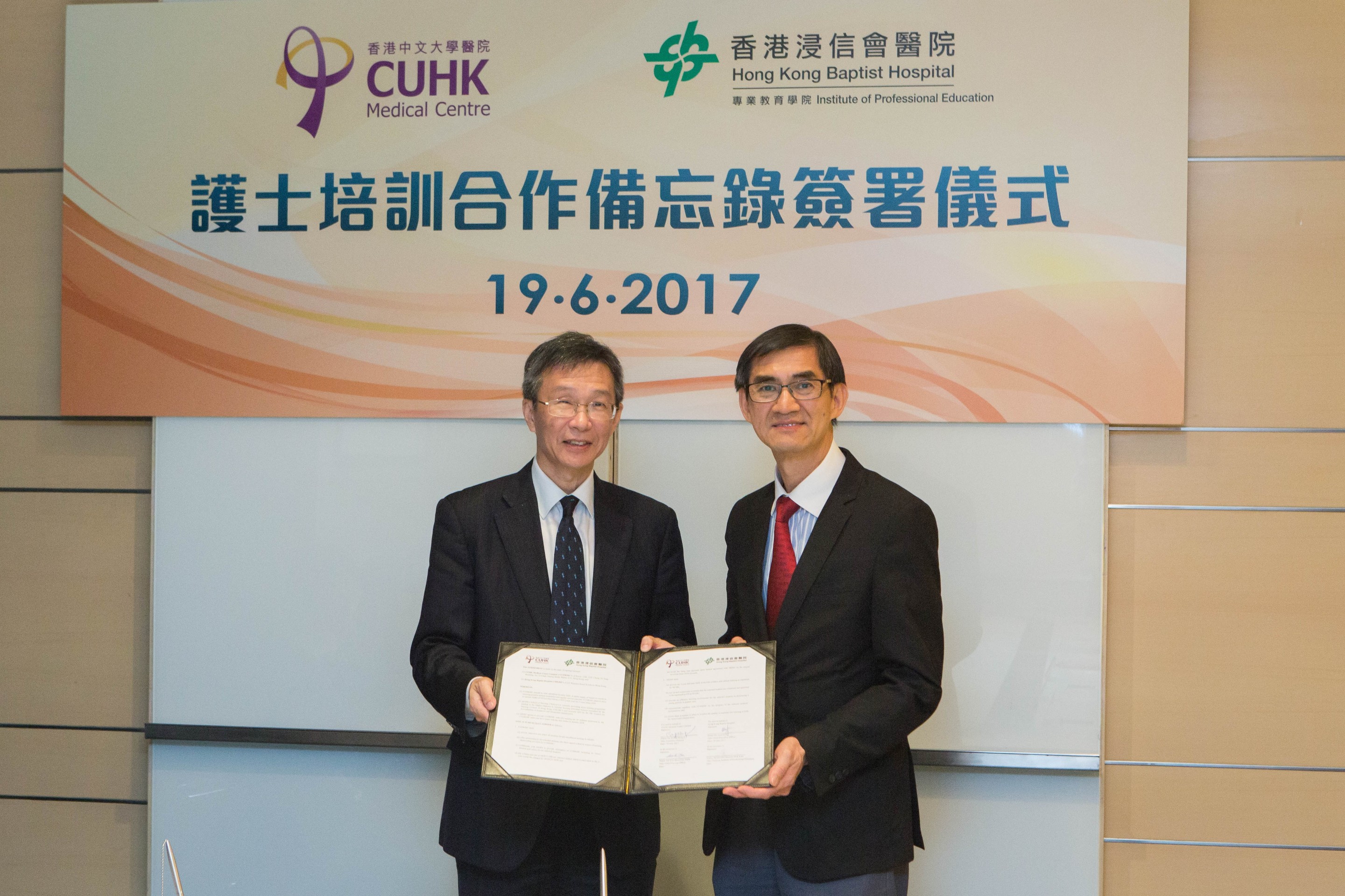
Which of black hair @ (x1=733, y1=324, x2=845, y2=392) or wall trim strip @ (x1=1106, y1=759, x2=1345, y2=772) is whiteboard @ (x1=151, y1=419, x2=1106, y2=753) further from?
black hair @ (x1=733, y1=324, x2=845, y2=392)

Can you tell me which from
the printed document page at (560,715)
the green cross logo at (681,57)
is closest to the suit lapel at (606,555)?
the printed document page at (560,715)

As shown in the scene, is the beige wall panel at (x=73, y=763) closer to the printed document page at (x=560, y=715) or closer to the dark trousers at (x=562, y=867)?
the dark trousers at (x=562, y=867)

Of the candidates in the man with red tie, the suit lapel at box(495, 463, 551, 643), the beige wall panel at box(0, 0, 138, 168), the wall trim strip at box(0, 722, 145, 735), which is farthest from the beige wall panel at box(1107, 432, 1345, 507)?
the beige wall panel at box(0, 0, 138, 168)

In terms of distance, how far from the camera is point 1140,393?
267 centimetres

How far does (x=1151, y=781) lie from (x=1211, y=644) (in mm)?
414

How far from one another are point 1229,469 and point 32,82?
372 cm

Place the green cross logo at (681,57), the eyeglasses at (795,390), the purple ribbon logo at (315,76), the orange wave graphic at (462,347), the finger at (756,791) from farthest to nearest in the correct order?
the purple ribbon logo at (315,76)
the green cross logo at (681,57)
the orange wave graphic at (462,347)
the eyeglasses at (795,390)
the finger at (756,791)

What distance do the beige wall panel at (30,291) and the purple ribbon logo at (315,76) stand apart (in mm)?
830

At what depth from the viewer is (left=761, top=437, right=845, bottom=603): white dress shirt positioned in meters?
2.00

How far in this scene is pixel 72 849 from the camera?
3.10m

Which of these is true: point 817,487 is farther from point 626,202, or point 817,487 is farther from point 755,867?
point 626,202

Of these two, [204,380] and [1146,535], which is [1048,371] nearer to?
[1146,535]

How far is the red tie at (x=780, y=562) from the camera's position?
199 cm

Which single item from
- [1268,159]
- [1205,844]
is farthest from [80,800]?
[1268,159]
